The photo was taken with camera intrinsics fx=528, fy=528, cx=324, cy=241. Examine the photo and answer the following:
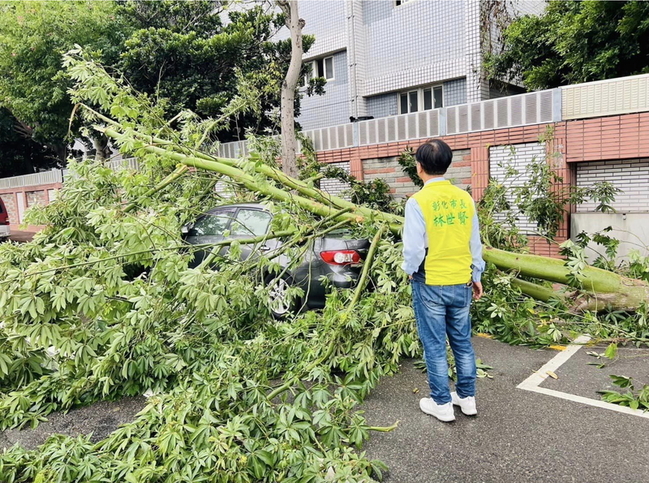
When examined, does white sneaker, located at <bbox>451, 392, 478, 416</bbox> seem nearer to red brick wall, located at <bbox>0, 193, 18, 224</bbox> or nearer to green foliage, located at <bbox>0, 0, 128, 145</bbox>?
green foliage, located at <bbox>0, 0, 128, 145</bbox>

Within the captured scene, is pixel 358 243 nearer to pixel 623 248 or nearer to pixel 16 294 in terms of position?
pixel 16 294

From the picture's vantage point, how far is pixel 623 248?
753 cm

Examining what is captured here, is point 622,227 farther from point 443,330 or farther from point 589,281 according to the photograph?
point 443,330

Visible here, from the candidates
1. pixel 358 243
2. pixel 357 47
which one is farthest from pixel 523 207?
pixel 357 47

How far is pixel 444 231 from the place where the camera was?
3.42m

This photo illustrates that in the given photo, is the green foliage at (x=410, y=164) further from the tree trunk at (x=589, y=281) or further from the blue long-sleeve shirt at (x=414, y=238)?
the blue long-sleeve shirt at (x=414, y=238)

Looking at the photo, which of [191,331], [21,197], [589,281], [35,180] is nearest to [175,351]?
[191,331]

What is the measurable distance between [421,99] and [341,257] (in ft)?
41.1

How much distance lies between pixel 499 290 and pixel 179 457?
3.80m

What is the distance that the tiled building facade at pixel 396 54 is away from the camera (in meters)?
15.1

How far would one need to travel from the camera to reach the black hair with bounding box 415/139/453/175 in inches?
136

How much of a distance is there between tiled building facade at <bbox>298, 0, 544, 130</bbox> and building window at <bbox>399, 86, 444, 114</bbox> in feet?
0.10

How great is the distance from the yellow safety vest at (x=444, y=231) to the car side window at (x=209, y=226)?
13.7ft

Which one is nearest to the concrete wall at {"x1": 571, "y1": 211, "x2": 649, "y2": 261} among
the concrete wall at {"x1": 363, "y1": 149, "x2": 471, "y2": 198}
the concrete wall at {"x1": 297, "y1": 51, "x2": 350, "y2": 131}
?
the concrete wall at {"x1": 363, "y1": 149, "x2": 471, "y2": 198}
